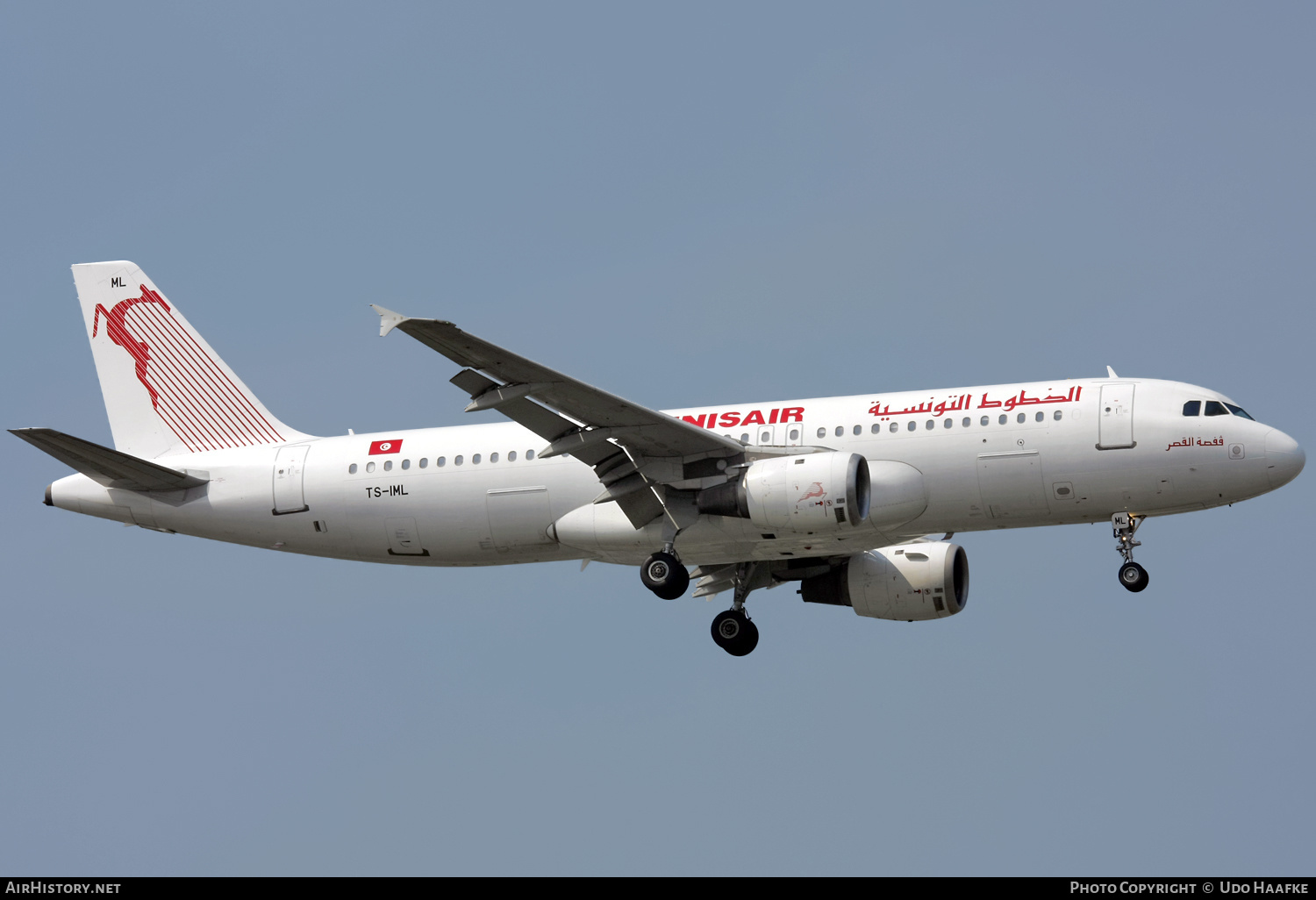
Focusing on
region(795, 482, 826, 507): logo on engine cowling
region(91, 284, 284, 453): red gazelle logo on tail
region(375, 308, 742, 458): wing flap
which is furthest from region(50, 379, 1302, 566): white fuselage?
region(375, 308, 742, 458): wing flap

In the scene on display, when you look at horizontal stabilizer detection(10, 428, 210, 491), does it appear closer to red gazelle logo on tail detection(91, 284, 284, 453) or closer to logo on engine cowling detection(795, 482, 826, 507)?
red gazelle logo on tail detection(91, 284, 284, 453)

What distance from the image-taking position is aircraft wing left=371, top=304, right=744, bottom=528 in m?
32.6

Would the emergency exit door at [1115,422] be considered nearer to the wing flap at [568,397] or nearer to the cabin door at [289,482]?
the wing flap at [568,397]

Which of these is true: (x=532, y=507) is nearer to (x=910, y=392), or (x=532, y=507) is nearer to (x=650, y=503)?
(x=650, y=503)

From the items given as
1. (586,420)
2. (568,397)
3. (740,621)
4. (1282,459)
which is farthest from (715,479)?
(1282,459)

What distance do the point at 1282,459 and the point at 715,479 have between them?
11.4 metres

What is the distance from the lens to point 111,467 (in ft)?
131

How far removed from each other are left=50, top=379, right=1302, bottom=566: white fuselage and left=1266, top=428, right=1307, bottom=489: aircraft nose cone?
0.13ft

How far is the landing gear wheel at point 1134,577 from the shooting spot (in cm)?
3619

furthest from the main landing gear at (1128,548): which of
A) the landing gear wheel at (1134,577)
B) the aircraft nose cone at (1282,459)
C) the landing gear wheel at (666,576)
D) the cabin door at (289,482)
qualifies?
the cabin door at (289,482)

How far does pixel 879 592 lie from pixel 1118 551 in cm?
628

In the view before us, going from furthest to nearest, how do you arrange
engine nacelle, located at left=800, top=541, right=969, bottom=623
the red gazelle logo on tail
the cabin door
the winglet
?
1. the red gazelle logo on tail
2. engine nacelle, located at left=800, top=541, right=969, bottom=623
3. the cabin door
4. the winglet

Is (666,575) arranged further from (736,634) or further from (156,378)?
(156,378)

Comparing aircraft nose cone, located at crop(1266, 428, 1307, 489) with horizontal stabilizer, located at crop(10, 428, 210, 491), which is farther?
horizontal stabilizer, located at crop(10, 428, 210, 491)
